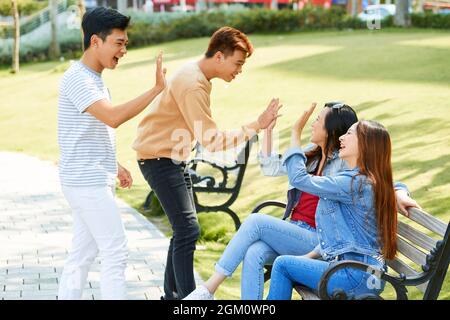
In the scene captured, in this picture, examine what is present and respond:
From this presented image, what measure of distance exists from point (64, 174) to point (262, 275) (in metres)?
1.17

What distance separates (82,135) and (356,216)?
4.70ft

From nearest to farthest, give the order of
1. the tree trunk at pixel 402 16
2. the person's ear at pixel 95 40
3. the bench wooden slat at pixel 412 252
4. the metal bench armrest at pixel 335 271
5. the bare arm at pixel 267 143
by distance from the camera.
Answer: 1. the metal bench armrest at pixel 335 271
2. the bench wooden slat at pixel 412 252
3. the person's ear at pixel 95 40
4. the bare arm at pixel 267 143
5. the tree trunk at pixel 402 16

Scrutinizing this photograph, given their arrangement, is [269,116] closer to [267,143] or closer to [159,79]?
[267,143]

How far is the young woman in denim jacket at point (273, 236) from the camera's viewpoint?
5.05m

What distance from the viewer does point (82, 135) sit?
4777mm

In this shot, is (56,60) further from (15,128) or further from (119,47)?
(119,47)

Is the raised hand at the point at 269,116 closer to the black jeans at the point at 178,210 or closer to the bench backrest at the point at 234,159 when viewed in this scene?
the black jeans at the point at 178,210

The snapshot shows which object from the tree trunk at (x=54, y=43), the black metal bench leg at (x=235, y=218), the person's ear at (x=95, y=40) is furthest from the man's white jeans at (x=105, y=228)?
the tree trunk at (x=54, y=43)

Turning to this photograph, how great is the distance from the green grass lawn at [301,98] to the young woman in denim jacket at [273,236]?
3.92 feet

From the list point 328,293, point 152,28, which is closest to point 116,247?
point 328,293

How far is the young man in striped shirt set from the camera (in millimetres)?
4762

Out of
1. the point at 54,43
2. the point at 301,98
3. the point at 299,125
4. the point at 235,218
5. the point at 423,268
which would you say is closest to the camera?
the point at 423,268

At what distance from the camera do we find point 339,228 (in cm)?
474

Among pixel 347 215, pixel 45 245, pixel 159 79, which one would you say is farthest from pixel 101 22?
pixel 45 245
